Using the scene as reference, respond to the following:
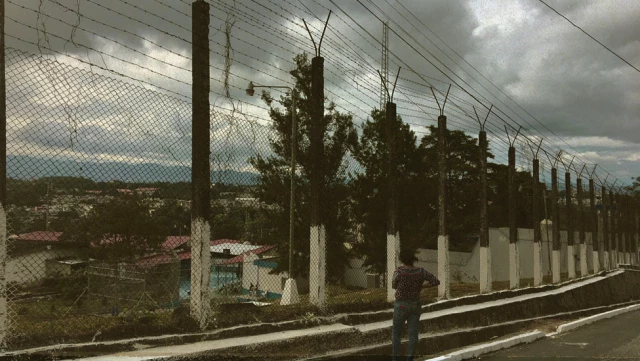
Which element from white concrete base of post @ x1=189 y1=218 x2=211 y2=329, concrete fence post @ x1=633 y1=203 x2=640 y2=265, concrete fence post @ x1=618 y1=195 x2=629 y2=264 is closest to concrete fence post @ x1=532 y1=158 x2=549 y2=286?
white concrete base of post @ x1=189 y1=218 x2=211 y2=329

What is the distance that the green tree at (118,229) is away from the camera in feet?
21.5

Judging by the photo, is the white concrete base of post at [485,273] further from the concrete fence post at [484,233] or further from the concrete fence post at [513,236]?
the concrete fence post at [513,236]

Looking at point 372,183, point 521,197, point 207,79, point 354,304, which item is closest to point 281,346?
point 354,304

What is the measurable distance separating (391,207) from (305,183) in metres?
8.03

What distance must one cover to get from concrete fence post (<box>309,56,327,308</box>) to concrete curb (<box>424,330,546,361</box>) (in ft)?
6.59

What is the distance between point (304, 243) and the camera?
940 inches

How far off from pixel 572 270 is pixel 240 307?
2682 cm

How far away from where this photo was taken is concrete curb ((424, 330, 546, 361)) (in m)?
7.29

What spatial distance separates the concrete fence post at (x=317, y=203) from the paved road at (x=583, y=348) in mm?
2611

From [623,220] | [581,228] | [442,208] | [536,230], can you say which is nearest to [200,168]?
[442,208]

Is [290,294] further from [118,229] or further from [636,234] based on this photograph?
[636,234]

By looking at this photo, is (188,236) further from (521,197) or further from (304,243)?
(521,197)

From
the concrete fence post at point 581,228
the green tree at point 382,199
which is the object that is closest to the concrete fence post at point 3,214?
the green tree at point 382,199

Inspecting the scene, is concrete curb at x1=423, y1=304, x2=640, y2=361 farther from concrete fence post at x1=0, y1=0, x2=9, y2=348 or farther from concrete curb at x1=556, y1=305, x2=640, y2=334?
concrete fence post at x1=0, y1=0, x2=9, y2=348
